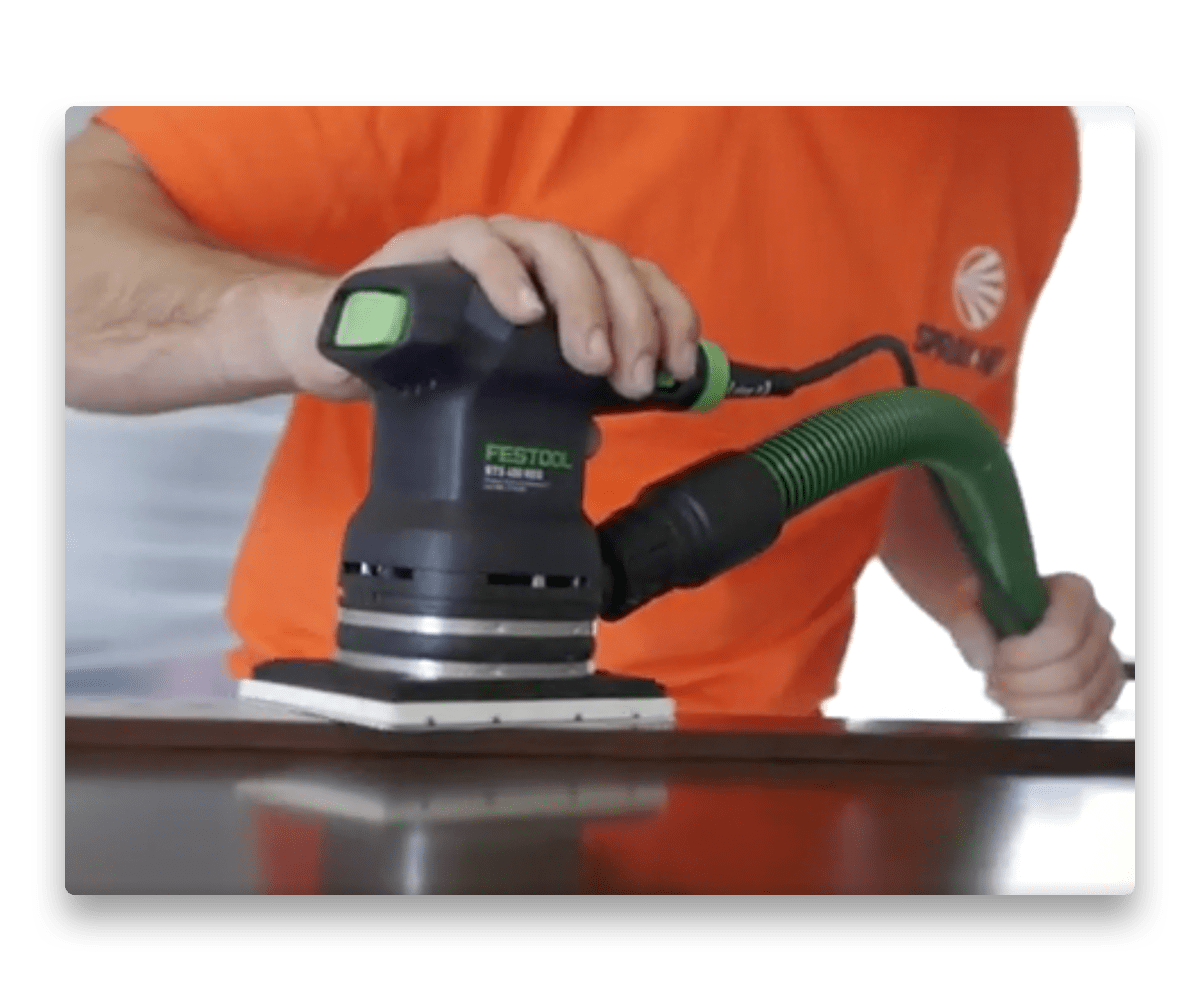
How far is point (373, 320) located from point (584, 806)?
0.37 metres

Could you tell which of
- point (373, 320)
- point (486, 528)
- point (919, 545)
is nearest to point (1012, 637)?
point (919, 545)

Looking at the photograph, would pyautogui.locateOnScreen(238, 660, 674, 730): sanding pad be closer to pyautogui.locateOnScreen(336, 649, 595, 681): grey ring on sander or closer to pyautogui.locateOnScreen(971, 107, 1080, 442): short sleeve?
pyautogui.locateOnScreen(336, 649, 595, 681): grey ring on sander

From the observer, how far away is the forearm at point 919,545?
1.75 m

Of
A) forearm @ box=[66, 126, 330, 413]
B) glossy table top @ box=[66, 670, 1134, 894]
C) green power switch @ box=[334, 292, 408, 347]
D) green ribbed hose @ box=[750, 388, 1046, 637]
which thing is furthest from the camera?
green ribbed hose @ box=[750, 388, 1046, 637]

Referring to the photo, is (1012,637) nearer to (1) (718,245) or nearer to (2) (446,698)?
(1) (718,245)

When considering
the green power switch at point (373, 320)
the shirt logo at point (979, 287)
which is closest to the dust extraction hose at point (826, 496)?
the shirt logo at point (979, 287)

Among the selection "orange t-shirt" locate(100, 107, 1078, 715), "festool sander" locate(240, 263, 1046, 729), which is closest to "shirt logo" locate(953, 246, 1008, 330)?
"orange t-shirt" locate(100, 107, 1078, 715)

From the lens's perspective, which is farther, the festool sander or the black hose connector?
the black hose connector

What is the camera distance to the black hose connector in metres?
1.44

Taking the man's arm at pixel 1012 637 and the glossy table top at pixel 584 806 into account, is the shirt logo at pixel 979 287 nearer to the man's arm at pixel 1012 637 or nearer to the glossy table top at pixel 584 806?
the man's arm at pixel 1012 637

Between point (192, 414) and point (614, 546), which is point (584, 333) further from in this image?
point (192, 414)

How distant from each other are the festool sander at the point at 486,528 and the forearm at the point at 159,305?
0.17 metres
